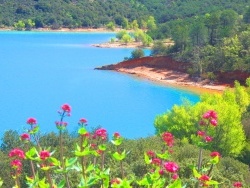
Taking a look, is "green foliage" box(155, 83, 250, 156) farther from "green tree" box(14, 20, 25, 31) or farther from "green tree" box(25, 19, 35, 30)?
"green tree" box(14, 20, 25, 31)

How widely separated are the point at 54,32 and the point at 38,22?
6.55m

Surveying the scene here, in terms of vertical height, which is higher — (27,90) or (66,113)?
(66,113)

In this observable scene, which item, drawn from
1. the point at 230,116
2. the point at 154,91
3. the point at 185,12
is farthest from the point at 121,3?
the point at 230,116

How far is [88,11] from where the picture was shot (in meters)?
137

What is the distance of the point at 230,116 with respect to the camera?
69.6 ft

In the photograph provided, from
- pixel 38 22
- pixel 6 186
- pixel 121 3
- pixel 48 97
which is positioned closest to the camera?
pixel 6 186

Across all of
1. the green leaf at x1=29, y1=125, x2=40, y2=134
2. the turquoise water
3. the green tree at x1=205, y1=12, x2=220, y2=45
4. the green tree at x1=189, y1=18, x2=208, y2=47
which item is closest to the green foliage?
the turquoise water

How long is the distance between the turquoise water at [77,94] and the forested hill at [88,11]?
56.2m

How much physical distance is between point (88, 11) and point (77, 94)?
95.5m

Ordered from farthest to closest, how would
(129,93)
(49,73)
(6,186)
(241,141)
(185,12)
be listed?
(185,12), (49,73), (129,93), (241,141), (6,186)

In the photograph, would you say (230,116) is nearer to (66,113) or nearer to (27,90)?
(66,113)

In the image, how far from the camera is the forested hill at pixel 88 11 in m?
128

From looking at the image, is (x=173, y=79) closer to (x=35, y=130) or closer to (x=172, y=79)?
(x=172, y=79)

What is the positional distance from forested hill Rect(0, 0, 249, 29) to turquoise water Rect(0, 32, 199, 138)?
184ft
